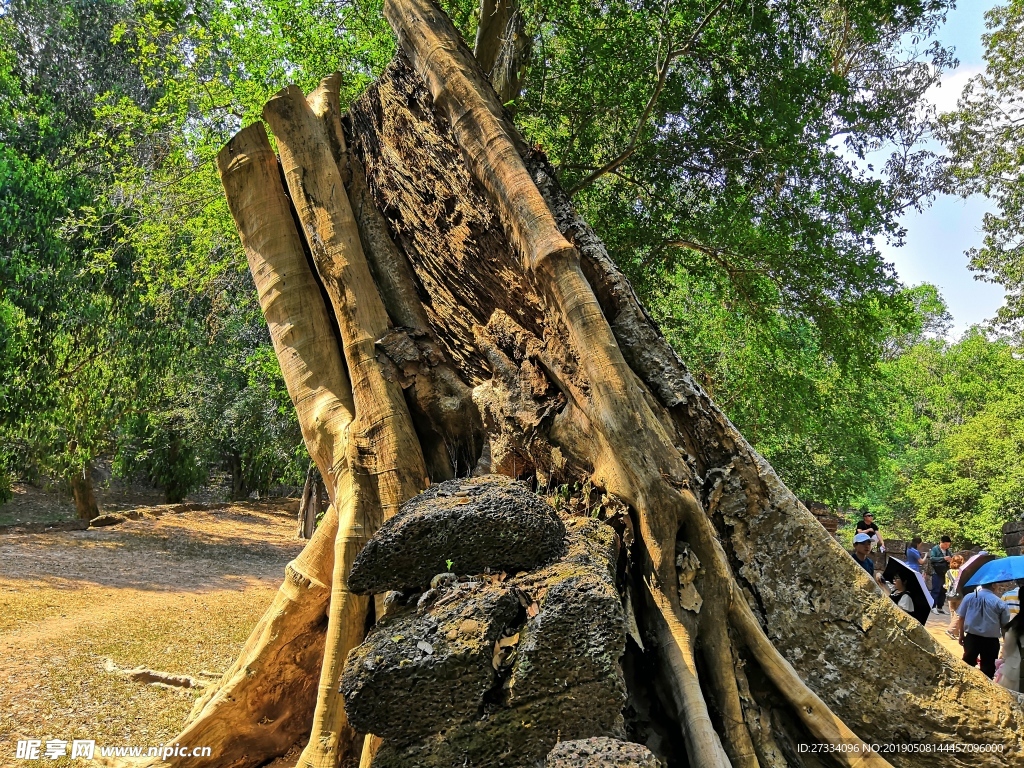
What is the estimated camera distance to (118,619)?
8.03 metres

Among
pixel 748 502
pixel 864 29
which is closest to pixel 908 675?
pixel 748 502

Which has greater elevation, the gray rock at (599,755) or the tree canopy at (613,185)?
the tree canopy at (613,185)

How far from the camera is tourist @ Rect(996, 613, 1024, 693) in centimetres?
480

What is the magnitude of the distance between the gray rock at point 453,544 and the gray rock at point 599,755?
0.71 meters

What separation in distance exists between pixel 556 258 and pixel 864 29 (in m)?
5.87

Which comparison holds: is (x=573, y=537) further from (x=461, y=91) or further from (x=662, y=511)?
(x=461, y=91)

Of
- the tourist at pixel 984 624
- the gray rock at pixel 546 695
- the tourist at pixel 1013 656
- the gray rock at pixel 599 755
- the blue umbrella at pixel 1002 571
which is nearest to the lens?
the gray rock at pixel 599 755

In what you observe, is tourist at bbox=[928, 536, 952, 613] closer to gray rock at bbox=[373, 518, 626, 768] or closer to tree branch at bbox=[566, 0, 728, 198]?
tree branch at bbox=[566, 0, 728, 198]

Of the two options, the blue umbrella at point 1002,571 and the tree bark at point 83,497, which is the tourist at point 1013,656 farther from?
the tree bark at point 83,497

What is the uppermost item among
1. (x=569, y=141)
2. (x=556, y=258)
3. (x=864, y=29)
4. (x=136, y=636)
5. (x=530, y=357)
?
(x=864, y=29)

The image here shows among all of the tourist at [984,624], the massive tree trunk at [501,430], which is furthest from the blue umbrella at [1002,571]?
the massive tree trunk at [501,430]

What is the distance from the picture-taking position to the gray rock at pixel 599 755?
81.5 inches

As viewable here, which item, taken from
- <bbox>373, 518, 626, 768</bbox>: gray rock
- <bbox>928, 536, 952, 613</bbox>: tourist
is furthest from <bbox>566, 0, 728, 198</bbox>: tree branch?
<bbox>928, 536, 952, 613</bbox>: tourist

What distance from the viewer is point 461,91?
13.6 ft
